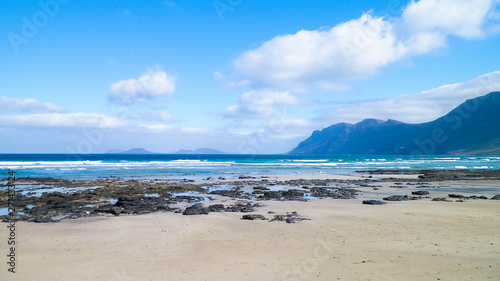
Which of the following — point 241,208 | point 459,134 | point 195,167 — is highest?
point 459,134

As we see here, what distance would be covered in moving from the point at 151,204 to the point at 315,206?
313 inches

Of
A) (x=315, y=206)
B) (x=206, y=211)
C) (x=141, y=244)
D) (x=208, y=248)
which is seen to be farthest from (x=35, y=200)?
(x=315, y=206)

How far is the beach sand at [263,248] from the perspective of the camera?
5715mm

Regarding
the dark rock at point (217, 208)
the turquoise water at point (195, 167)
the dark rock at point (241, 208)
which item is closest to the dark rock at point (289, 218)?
the dark rock at point (241, 208)

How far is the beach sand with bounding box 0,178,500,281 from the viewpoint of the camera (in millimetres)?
5715

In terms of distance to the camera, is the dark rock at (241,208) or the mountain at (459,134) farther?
the mountain at (459,134)

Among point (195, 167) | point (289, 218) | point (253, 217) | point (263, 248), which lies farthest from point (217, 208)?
point (195, 167)

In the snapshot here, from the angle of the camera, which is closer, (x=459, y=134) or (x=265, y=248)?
(x=265, y=248)

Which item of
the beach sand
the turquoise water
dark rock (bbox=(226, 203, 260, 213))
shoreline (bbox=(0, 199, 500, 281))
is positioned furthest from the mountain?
dark rock (bbox=(226, 203, 260, 213))

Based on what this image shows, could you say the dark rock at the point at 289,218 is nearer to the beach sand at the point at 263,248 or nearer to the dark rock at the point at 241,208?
the beach sand at the point at 263,248

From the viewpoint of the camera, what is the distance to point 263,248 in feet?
23.9

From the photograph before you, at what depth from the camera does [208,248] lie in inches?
292

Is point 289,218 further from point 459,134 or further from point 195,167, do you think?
point 459,134

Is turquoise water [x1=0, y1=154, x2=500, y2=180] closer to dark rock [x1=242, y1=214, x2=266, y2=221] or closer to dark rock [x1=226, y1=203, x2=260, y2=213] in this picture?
dark rock [x1=226, y1=203, x2=260, y2=213]
